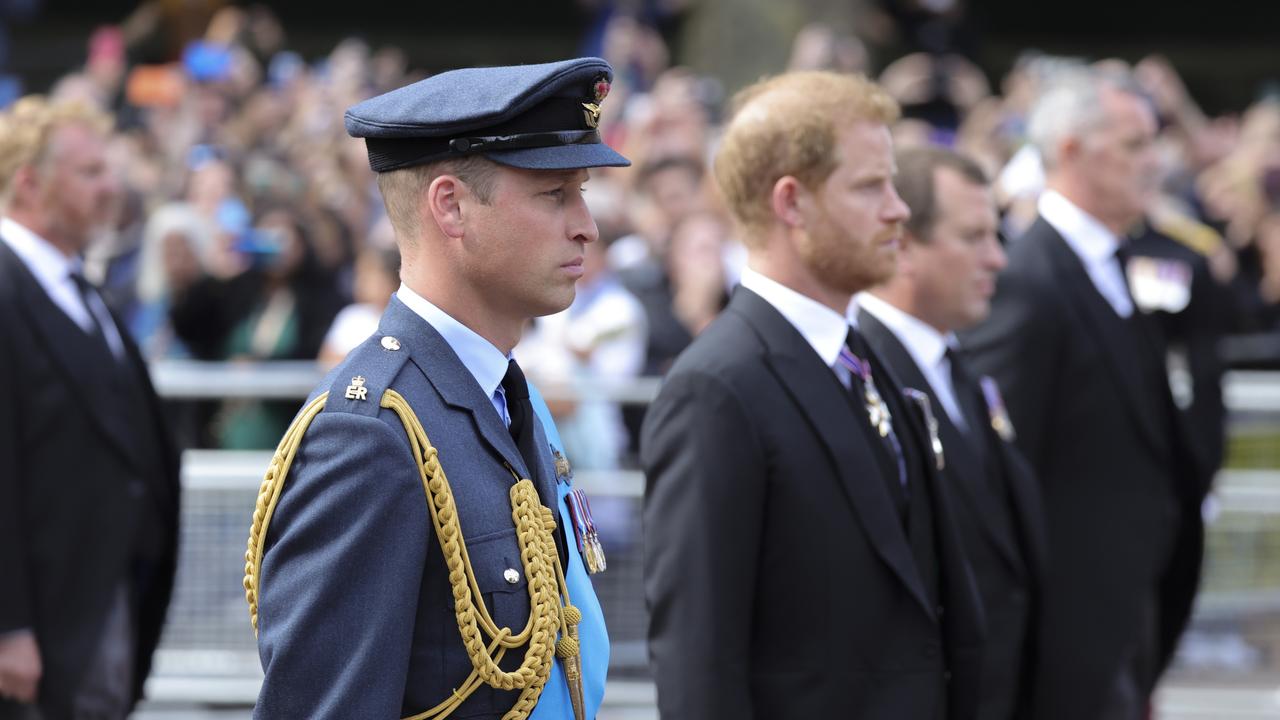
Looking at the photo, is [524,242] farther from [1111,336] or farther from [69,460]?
[1111,336]

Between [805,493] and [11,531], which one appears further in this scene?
[11,531]

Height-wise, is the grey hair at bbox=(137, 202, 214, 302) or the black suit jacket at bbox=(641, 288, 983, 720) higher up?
the black suit jacket at bbox=(641, 288, 983, 720)

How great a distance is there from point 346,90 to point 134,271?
3812 mm

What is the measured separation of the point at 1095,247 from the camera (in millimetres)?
6004

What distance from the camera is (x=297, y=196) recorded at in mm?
10742

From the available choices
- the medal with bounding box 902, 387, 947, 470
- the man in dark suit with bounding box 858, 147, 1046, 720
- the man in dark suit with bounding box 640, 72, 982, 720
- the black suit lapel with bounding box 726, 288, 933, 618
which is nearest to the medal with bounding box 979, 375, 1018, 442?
the man in dark suit with bounding box 858, 147, 1046, 720

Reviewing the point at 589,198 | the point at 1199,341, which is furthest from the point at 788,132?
the point at 589,198

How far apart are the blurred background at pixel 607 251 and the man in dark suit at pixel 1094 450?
129cm

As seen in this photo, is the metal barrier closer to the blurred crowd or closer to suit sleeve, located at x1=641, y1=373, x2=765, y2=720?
the blurred crowd

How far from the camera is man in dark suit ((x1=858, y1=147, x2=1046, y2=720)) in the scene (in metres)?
4.83

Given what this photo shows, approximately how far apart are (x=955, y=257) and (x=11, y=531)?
8.87ft

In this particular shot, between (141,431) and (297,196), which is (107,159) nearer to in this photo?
(141,431)

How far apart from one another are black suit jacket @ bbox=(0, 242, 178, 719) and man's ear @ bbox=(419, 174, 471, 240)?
276cm

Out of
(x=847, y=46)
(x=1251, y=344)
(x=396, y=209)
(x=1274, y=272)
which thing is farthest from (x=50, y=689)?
(x=847, y=46)
